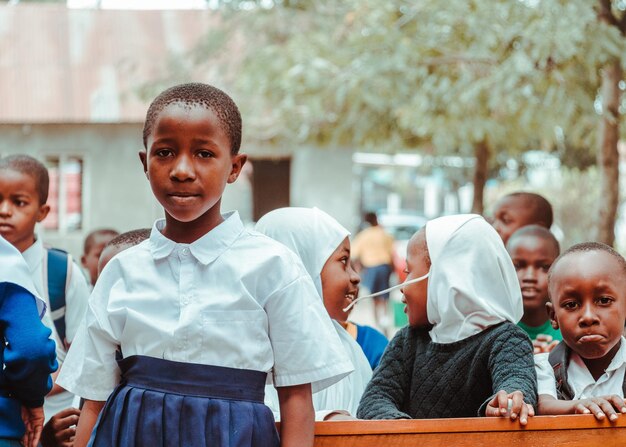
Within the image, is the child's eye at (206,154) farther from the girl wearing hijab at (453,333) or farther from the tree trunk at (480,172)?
the tree trunk at (480,172)

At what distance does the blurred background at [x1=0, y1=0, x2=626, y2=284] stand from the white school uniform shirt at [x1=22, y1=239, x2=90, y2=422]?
4441 millimetres

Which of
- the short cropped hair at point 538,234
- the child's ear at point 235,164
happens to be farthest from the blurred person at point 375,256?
the child's ear at point 235,164

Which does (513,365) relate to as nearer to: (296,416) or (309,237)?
(296,416)

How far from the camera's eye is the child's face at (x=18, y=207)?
14.7 ft

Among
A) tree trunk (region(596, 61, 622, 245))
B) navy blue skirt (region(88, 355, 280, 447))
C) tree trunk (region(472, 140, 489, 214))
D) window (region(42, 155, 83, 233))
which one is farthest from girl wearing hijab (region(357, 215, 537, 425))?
window (region(42, 155, 83, 233))

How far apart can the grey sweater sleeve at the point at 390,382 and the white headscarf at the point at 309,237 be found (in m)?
0.48

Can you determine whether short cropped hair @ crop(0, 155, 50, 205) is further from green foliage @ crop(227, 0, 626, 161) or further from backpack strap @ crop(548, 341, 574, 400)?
green foliage @ crop(227, 0, 626, 161)

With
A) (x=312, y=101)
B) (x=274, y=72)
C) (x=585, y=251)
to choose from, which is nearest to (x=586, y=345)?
(x=585, y=251)

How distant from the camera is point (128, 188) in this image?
2062 cm

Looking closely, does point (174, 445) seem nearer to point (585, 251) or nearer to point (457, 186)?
point (585, 251)

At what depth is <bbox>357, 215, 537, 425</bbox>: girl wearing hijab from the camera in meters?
3.18

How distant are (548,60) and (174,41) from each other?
14321mm

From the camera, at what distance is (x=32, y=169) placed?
4.67m

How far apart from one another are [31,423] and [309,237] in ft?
3.98
